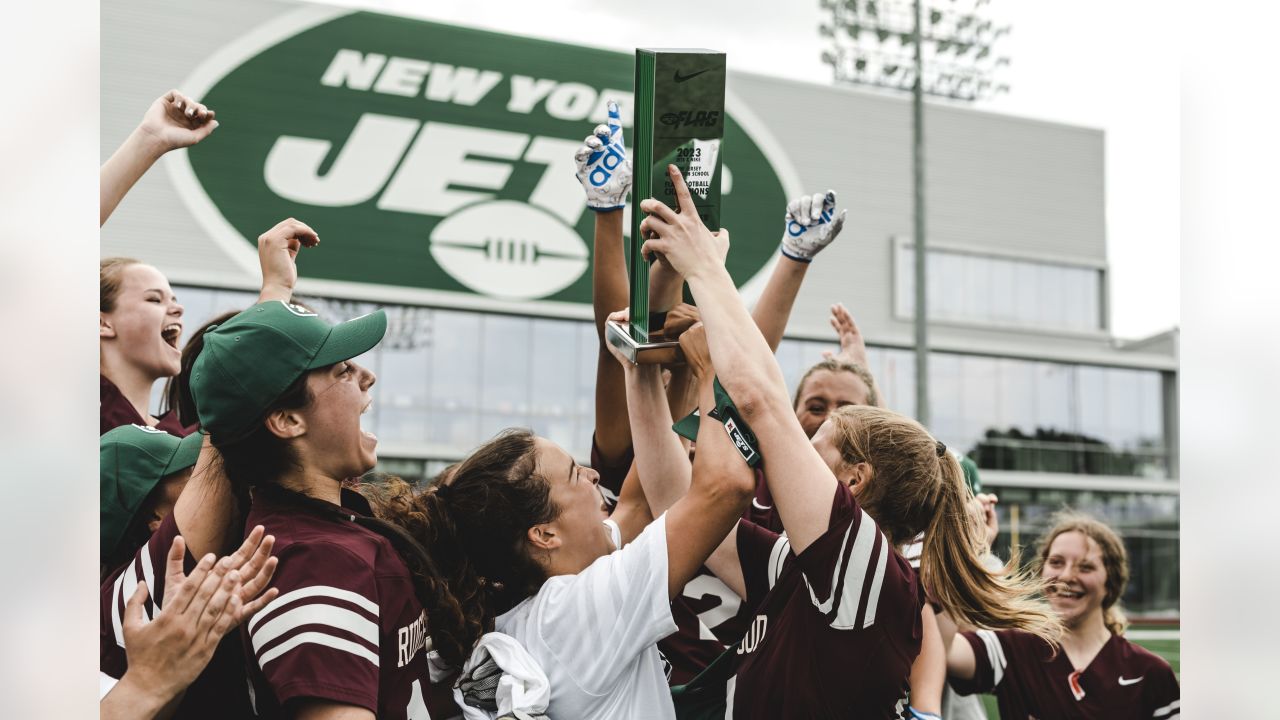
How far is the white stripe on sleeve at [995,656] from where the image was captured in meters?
4.11

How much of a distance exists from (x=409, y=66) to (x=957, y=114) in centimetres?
1387

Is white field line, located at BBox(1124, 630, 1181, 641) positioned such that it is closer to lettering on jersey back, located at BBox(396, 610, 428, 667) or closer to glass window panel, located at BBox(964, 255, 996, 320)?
glass window panel, located at BBox(964, 255, 996, 320)

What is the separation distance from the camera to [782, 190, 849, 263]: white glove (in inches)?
117

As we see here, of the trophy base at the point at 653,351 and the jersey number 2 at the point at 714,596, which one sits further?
the jersey number 2 at the point at 714,596

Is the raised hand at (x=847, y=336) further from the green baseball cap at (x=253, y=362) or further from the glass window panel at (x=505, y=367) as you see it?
the glass window panel at (x=505, y=367)

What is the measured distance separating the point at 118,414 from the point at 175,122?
3.01 ft

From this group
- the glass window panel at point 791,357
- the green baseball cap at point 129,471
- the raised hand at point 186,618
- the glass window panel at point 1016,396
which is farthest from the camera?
the glass window panel at point 1016,396

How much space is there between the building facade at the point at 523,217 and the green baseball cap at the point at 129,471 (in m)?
18.7

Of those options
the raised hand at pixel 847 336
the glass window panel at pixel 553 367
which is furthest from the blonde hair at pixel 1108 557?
the glass window panel at pixel 553 367

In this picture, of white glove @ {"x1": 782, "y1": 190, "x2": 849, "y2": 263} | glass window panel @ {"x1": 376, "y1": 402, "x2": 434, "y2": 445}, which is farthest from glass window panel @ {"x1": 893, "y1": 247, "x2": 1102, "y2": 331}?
white glove @ {"x1": 782, "y1": 190, "x2": 849, "y2": 263}

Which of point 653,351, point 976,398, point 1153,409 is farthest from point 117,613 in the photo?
point 1153,409

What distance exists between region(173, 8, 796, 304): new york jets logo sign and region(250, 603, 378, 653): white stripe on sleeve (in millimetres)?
20799
